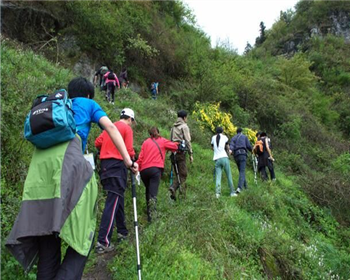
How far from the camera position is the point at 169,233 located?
15.0ft

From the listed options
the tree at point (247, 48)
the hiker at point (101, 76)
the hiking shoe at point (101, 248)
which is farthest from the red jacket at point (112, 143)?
the tree at point (247, 48)

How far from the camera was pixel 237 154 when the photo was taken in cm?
1002

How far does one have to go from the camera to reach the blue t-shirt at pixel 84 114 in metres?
3.27

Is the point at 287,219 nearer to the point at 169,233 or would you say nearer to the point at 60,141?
the point at 169,233

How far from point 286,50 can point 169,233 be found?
199ft

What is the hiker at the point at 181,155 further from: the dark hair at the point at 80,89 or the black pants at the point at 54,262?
the black pants at the point at 54,262

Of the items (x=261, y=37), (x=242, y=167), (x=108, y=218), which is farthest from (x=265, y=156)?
(x=261, y=37)

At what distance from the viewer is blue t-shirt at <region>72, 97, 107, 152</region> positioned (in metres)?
3.27

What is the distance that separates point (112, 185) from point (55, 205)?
220 cm

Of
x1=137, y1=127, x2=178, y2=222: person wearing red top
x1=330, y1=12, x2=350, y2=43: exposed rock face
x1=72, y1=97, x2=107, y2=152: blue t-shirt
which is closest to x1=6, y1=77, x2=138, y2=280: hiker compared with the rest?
x1=72, y1=97, x2=107, y2=152: blue t-shirt

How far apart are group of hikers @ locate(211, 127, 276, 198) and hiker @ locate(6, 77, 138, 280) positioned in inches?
221

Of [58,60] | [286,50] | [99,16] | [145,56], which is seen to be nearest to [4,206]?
[58,60]

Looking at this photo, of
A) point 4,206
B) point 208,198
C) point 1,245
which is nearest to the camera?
point 1,245

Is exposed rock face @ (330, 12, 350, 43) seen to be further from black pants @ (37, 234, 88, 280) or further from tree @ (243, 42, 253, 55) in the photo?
black pants @ (37, 234, 88, 280)
